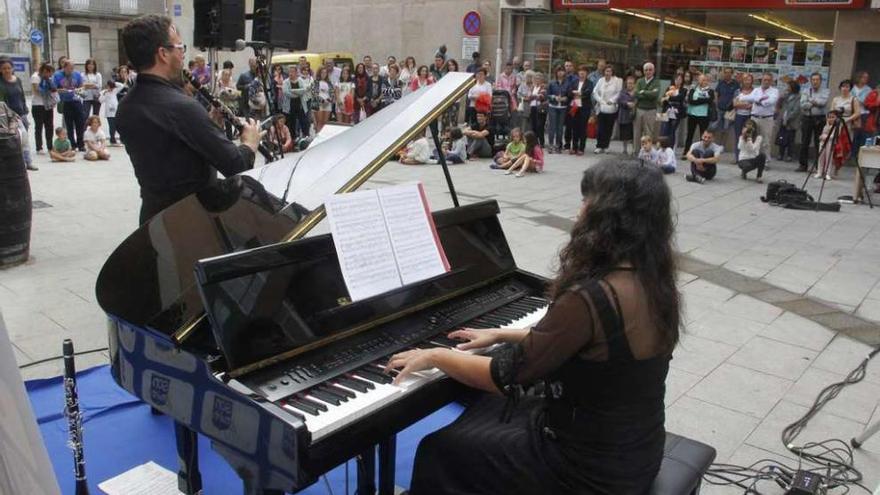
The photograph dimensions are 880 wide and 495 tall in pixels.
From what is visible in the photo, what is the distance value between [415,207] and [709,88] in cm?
1305

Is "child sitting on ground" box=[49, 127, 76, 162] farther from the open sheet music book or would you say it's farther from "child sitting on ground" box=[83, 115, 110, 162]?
the open sheet music book

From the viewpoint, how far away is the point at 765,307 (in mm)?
6078

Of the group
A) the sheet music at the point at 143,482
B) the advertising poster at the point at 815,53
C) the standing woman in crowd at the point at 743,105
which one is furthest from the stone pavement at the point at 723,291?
the advertising poster at the point at 815,53

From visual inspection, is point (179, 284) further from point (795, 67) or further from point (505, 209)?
point (795, 67)

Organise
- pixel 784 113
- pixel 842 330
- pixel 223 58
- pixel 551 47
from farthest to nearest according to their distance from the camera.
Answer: pixel 223 58, pixel 551 47, pixel 784 113, pixel 842 330

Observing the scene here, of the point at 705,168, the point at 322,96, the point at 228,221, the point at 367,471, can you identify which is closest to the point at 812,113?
the point at 705,168

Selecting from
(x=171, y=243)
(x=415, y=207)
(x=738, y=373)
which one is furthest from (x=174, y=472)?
(x=738, y=373)

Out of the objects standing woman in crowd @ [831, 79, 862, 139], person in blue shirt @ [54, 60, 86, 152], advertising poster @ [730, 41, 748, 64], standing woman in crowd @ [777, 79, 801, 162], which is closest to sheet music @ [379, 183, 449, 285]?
standing woman in crowd @ [831, 79, 862, 139]

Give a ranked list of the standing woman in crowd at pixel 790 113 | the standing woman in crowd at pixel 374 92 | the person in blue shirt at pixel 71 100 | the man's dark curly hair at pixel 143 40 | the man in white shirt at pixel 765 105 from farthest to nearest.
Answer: the standing woman in crowd at pixel 374 92, the standing woman in crowd at pixel 790 113, the man in white shirt at pixel 765 105, the person in blue shirt at pixel 71 100, the man's dark curly hair at pixel 143 40

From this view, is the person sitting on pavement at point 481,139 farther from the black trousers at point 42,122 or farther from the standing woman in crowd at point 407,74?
the black trousers at point 42,122

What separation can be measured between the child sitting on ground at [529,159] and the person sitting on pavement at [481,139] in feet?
5.37

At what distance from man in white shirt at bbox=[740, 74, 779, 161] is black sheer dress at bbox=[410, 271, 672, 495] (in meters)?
12.9

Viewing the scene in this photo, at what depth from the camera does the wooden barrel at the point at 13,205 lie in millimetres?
6109

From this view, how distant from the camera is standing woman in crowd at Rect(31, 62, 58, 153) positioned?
12.5 meters
